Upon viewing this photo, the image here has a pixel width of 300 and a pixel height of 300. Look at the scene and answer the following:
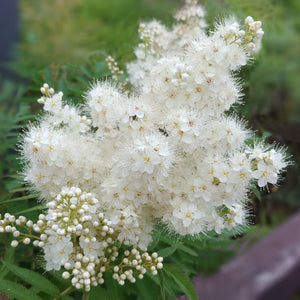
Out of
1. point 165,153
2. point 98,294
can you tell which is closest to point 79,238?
point 98,294

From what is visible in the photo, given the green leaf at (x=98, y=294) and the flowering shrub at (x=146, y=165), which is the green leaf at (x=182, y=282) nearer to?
the flowering shrub at (x=146, y=165)

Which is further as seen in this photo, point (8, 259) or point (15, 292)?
point (8, 259)

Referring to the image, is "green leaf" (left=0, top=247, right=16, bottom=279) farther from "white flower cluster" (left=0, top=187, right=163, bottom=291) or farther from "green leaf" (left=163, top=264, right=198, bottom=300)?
"green leaf" (left=163, top=264, right=198, bottom=300)

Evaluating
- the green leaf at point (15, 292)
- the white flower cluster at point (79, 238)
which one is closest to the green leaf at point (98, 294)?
the white flower cluster at point (79, 238)

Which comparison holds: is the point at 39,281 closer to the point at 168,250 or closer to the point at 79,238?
the point at 79,238

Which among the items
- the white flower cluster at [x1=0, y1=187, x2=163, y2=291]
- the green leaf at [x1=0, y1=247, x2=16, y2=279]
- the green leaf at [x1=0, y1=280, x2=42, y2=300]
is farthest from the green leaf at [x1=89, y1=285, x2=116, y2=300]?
the green leaf at [x1=0, y1=247, x2=16, y2=279]

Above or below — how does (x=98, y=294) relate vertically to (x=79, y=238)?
below

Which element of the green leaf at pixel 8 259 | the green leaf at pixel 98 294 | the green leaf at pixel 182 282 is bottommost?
the green leaf at pixel 182 282
